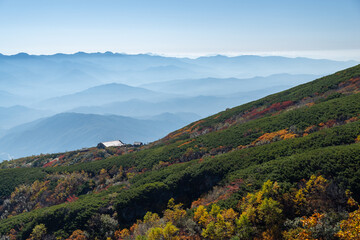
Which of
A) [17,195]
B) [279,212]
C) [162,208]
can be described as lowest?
[17,195]

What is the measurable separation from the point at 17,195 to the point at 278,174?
43.7 m

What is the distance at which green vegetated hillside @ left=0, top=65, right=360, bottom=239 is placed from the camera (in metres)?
17.8

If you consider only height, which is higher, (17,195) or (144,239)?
(144,239)

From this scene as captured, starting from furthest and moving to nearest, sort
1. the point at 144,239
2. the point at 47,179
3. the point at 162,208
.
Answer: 1. the point at 47,179
2. the point at 162,208
3. the point at 144,239

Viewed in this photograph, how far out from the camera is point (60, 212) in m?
29.7

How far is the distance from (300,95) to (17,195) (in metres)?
63.2

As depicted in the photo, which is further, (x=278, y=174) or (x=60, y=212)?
(x=60, y=212)

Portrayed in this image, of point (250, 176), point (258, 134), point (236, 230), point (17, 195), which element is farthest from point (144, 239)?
point (17, 195)

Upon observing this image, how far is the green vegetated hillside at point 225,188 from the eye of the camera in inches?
701

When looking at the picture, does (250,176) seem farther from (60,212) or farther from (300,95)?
(300,95)

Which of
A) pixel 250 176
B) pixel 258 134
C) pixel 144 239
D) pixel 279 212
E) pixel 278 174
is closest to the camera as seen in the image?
pixel 279 212

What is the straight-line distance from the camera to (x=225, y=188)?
1035 inches

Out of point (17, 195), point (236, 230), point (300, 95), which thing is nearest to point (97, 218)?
point (236, 230)

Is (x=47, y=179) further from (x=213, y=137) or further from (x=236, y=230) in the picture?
(x=236, y=230)
